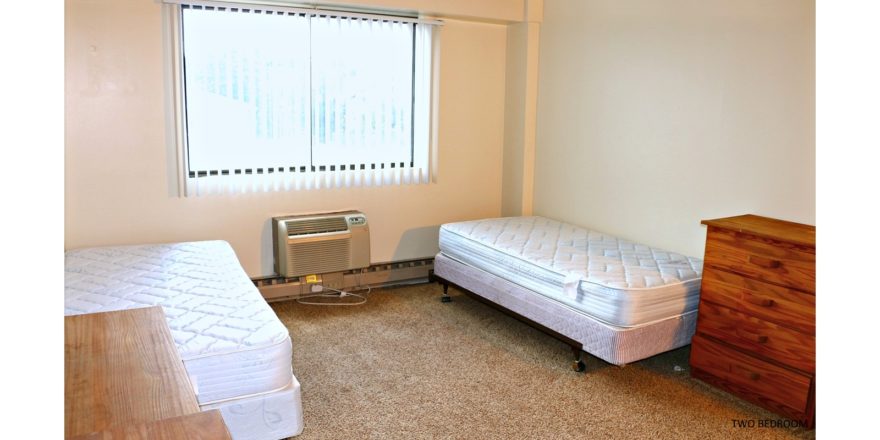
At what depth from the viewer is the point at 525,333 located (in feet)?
13.6

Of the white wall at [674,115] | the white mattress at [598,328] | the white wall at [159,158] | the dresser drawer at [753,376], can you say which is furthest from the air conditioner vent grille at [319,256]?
the dresser drawer at [753,376]

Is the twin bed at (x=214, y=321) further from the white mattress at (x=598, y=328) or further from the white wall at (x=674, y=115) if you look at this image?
the white wall at (x=674, y=115)

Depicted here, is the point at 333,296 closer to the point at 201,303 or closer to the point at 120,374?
the point at 201,303

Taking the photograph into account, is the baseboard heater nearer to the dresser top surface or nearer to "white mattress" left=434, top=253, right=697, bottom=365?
"white mattress" left=434, top=253, right=697, bottom=365

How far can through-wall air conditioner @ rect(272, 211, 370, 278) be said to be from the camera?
Result: 457 centimetres

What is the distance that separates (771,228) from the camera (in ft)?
10.7

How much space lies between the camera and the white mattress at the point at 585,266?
341cm

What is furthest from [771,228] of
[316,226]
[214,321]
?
[316,226]

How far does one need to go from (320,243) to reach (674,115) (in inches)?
94.4

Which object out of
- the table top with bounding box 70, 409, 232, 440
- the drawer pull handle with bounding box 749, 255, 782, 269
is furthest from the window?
the table top with bounding box 70, 409, 232, 440
